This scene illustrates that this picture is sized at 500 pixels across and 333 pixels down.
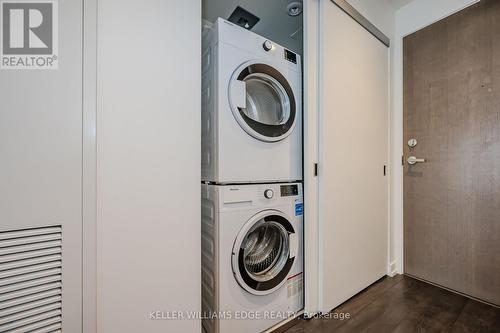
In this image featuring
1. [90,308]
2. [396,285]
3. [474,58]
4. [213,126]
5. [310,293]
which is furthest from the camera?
[396,285]

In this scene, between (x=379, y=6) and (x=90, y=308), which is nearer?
A: (x=90, y=308)

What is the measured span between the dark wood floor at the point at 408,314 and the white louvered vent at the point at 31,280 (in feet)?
3.68

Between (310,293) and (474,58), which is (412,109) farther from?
(310,293)

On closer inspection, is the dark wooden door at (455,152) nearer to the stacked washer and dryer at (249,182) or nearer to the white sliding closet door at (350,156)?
the white sliding closet door at (350,156)

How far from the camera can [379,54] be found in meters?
1.74

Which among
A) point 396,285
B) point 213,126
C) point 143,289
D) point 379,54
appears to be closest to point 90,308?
point 143,289

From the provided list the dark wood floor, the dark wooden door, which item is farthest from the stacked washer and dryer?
the dark wooden door

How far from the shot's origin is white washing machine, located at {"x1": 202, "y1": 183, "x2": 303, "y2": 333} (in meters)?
1.04

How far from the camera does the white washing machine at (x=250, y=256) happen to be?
1.04 m

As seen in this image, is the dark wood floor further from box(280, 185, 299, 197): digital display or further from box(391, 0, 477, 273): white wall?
box(280, 185, 299, 197): digital display

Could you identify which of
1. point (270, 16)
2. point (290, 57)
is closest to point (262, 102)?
point (290, 57)

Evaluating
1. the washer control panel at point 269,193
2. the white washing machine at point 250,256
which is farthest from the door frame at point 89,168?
the washer control panel at point 269,193

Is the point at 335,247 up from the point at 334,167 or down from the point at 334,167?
down

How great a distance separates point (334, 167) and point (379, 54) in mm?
1108
